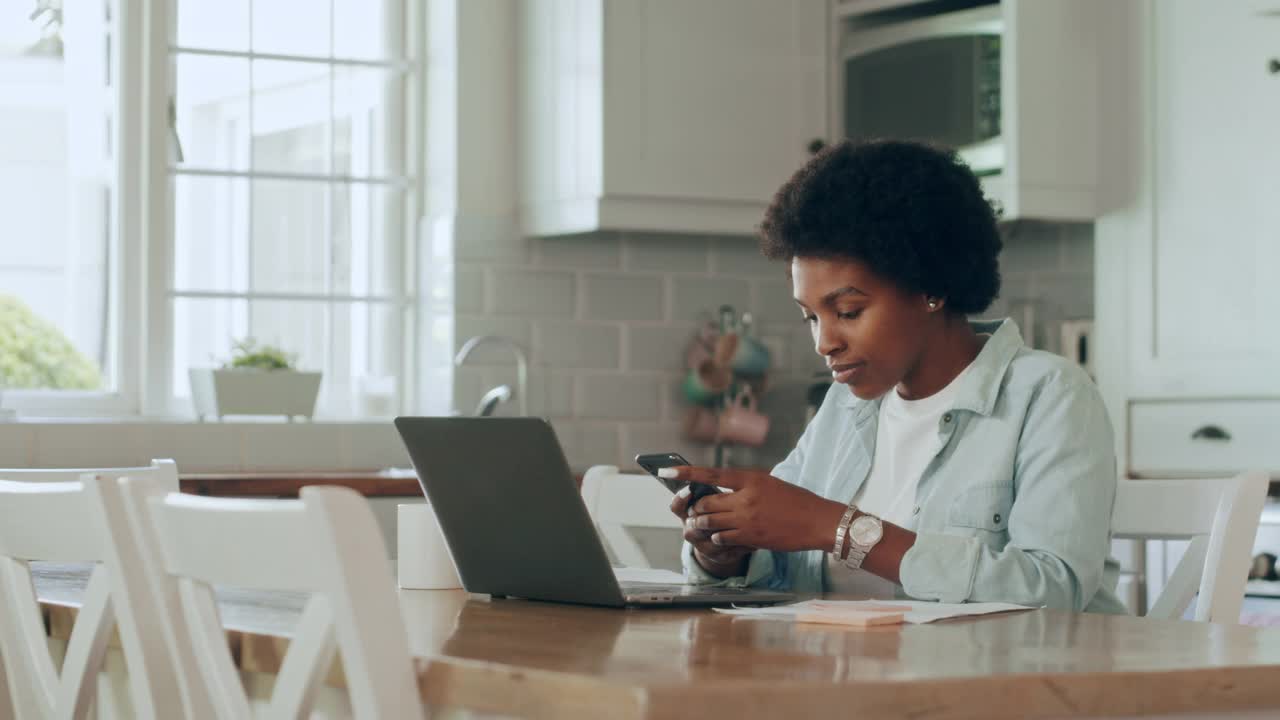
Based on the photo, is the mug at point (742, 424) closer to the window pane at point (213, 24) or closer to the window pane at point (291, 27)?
the window pane at point (291, 27)

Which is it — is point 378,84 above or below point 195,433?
above

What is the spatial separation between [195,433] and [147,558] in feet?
8.27

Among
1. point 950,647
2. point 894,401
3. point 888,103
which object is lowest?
point 950,647

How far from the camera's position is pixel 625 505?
93.0 inches

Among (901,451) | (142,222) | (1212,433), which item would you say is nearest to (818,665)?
(901,451)

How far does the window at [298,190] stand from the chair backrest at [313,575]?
2935mm

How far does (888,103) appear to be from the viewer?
4191mm

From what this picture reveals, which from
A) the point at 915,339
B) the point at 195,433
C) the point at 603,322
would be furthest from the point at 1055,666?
the point at 603,322

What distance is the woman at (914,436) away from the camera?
170cm

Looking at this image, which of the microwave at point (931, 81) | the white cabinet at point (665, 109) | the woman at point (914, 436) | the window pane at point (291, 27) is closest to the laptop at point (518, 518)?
the woman at point (914, 436)

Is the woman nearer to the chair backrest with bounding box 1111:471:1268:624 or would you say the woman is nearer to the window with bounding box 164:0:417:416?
the chair backrest with bounding box 1111:471:1268:624

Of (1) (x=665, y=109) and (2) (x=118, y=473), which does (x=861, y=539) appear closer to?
(2) (x=118, y=473)

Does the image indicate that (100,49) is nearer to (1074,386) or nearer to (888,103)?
(888,103)

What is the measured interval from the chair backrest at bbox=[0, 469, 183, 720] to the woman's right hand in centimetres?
59
